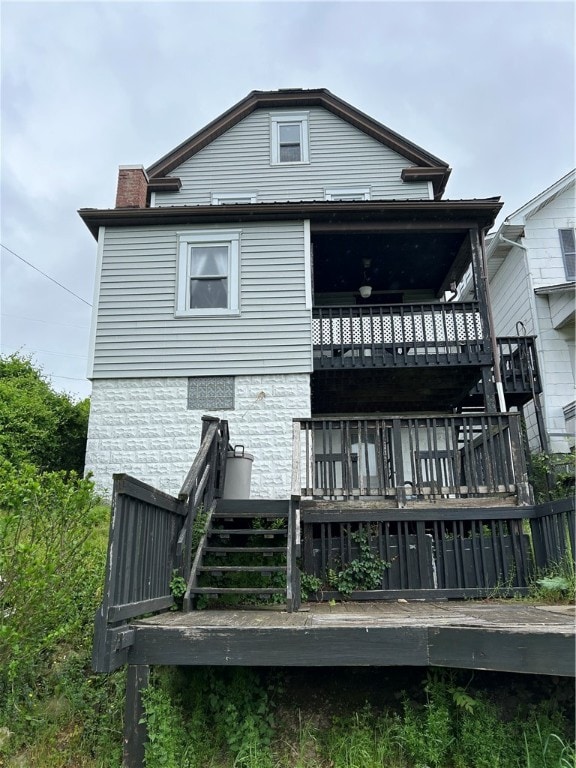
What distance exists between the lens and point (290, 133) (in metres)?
12.7

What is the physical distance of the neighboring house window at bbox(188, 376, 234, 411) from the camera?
9.34 m

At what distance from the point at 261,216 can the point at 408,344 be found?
3.73 metres

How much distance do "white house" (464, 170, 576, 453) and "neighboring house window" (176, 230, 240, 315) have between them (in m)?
6.05

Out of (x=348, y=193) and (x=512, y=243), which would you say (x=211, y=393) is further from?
(x=512, y=243)

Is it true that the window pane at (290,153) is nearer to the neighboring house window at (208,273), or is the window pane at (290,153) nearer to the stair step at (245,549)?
the neighboring house window at (208,273)

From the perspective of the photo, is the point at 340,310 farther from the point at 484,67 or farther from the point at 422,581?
the point at 422,581

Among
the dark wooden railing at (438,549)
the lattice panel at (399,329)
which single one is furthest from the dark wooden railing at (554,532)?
the lattice panel at (399,329)

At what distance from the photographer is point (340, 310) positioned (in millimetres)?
9820

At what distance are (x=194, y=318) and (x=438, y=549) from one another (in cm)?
618

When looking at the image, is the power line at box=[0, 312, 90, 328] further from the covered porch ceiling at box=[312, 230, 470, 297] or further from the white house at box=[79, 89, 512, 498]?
the covered porch ceiling at box=[312, 230, 470, 297]

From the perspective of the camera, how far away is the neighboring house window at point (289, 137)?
12.5 metres

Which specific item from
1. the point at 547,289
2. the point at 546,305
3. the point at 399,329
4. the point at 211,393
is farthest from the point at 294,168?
the point at 546,305

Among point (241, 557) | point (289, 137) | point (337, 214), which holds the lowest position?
point (241, 557)

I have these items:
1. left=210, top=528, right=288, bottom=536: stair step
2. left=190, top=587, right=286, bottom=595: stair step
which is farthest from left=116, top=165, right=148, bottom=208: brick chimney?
left=190, top=587, right=286, bottom=595: stair step
